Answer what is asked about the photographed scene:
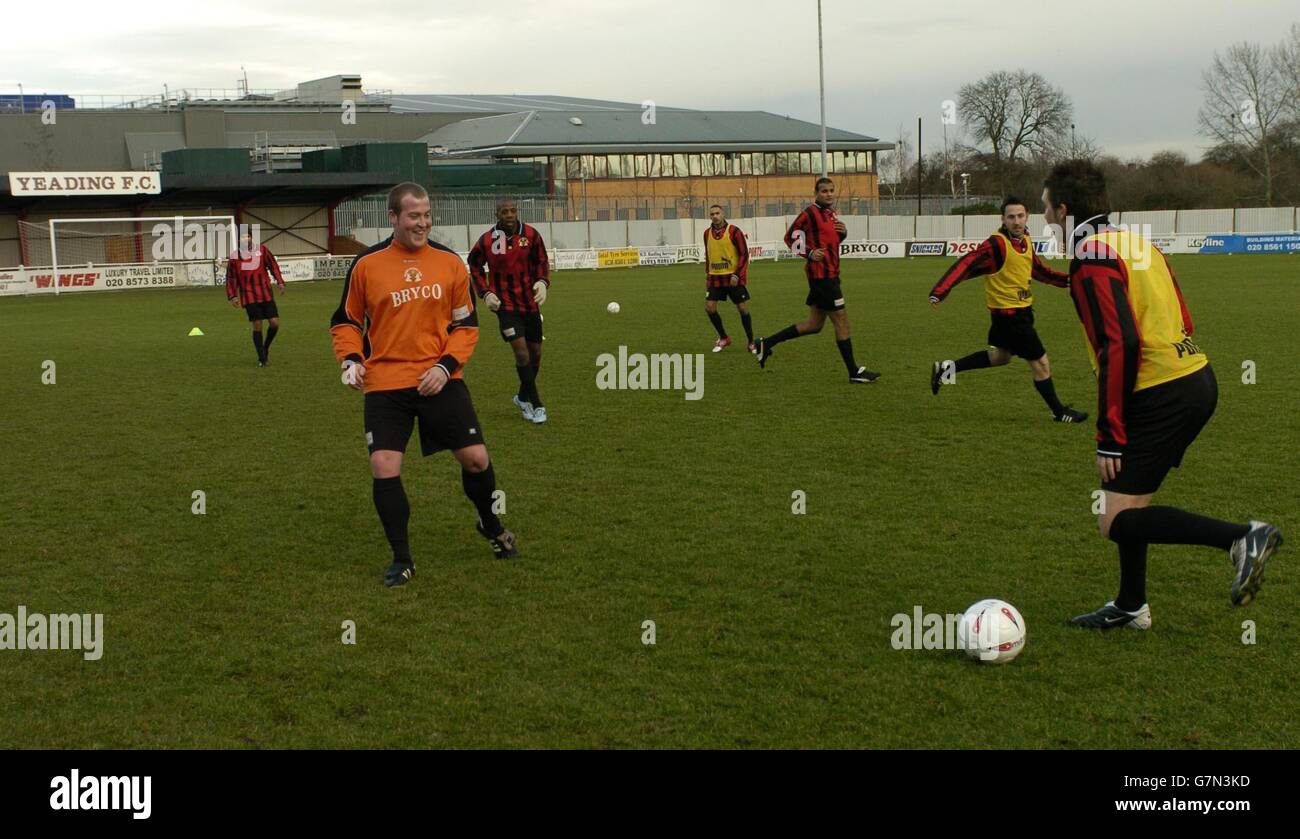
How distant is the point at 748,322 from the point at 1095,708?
529 inches

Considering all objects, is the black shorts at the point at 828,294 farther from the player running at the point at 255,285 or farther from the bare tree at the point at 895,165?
the bare tree at the point at 895,165

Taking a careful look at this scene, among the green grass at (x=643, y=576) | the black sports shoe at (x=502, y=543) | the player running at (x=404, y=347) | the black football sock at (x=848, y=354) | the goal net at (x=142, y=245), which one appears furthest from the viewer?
the goal net at (x=142, y=245)

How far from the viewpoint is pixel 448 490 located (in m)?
9.04

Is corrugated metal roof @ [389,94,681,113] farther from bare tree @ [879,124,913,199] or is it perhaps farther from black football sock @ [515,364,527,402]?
black football sock @ [515,364,527,402]

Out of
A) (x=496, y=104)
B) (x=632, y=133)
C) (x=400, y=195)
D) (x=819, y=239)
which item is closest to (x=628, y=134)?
(x=632, y=133)

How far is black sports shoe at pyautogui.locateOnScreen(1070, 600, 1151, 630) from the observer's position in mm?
5453

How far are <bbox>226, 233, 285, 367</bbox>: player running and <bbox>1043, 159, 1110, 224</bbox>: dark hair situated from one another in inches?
563

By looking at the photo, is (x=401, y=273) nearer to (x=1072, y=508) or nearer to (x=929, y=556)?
(x=929, y=556)

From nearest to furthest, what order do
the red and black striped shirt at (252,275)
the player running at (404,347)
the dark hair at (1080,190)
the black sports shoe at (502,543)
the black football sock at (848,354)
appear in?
the dark hair at (1080,190), the player running at (404,347), the black sports shoe at (502,543), the black football sock at (848,354), the red and black striped shirt at (252,275)

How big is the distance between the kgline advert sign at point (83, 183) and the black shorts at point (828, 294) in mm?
36056

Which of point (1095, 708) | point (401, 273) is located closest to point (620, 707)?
point (1095, 708)

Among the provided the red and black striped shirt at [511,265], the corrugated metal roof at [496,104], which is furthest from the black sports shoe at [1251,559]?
the corrugated metal roof at [496,104]

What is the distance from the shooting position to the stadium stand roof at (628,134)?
70.2 meters

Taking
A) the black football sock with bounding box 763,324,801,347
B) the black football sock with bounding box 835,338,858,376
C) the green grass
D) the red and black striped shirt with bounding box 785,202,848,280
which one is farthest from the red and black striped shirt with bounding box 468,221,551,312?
the black football sock with bounding box 835,338,858,376
